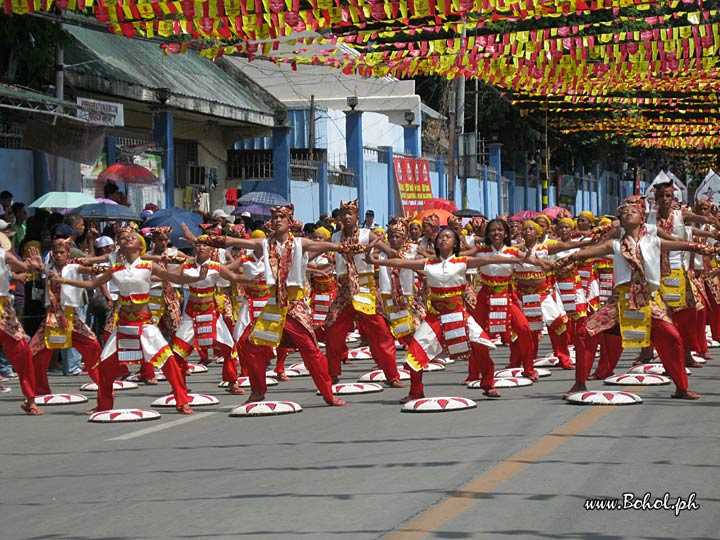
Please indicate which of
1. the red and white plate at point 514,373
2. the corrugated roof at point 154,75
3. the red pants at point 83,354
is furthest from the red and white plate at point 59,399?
the corrugated roof at point 154,75

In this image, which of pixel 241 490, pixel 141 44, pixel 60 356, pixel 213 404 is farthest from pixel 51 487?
pixel 141 44

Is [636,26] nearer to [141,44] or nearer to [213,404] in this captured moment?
[141,44]

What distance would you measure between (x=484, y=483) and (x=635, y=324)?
170 inches

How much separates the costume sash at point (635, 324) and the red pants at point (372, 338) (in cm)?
272

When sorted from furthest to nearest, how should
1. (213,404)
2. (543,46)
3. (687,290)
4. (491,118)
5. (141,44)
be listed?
(491,118) < (141,44) < (543,46) < (687,290) < (213,404)

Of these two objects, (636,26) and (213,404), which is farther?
(636,26)

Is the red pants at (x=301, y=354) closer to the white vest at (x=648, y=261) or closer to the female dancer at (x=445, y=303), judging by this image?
the female dancer at (x=445, y=303)

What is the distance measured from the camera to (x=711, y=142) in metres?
47.6

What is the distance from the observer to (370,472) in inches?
343

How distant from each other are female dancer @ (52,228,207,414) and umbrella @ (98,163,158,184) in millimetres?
10387

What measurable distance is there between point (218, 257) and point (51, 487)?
7183 mm

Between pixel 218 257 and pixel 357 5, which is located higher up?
pixel 357 5

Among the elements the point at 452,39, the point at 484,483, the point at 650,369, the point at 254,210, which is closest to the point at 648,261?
the point at 650,369

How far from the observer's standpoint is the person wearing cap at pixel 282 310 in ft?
40.6
